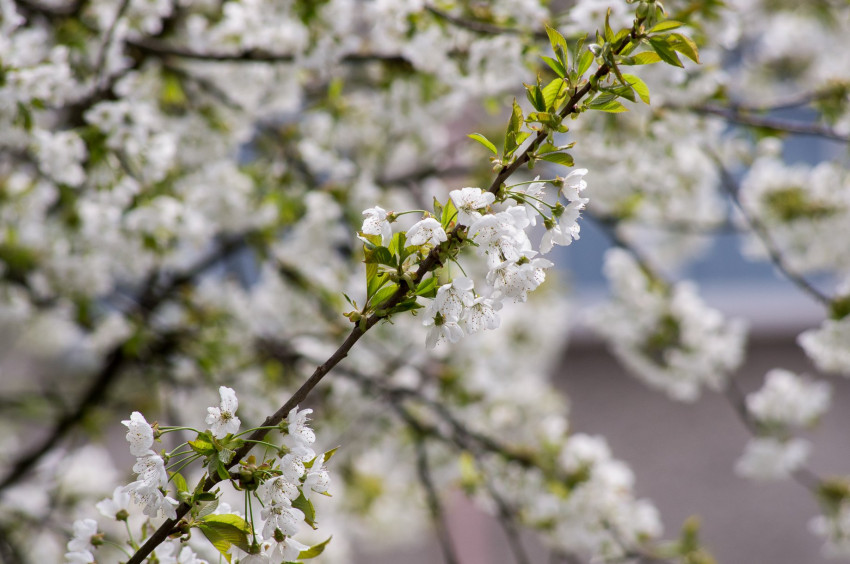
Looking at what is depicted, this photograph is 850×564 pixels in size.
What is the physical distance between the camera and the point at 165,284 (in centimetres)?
328

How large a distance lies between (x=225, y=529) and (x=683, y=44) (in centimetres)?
96

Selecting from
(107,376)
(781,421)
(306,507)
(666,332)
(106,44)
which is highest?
(107,376)

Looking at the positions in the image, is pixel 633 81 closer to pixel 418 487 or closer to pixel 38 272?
pixel 38 272

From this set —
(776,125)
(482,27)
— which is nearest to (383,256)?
(482,27)

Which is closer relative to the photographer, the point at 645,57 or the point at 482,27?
the point at 645,57

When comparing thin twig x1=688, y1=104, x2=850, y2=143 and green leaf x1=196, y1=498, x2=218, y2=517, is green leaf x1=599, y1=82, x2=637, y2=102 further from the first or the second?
thin twig x1=688, y1=104, x2=850, y2=143

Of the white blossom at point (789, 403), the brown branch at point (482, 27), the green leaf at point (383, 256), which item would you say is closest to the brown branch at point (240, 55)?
the brown branch at point (482, 27)

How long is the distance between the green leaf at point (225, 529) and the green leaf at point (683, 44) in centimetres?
93

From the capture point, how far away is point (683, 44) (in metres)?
→ 1.09

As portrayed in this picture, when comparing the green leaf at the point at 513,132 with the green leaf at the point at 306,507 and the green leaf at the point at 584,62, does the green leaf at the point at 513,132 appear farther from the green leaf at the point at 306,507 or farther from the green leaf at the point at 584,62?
the green leaf at the point at 306,507

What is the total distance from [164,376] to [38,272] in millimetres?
579

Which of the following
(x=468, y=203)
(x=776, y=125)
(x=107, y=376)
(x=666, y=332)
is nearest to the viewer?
(x=468, y=203)

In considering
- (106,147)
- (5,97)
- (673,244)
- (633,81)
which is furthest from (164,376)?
(673,244)

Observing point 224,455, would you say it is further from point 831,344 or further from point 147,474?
point 831,344
